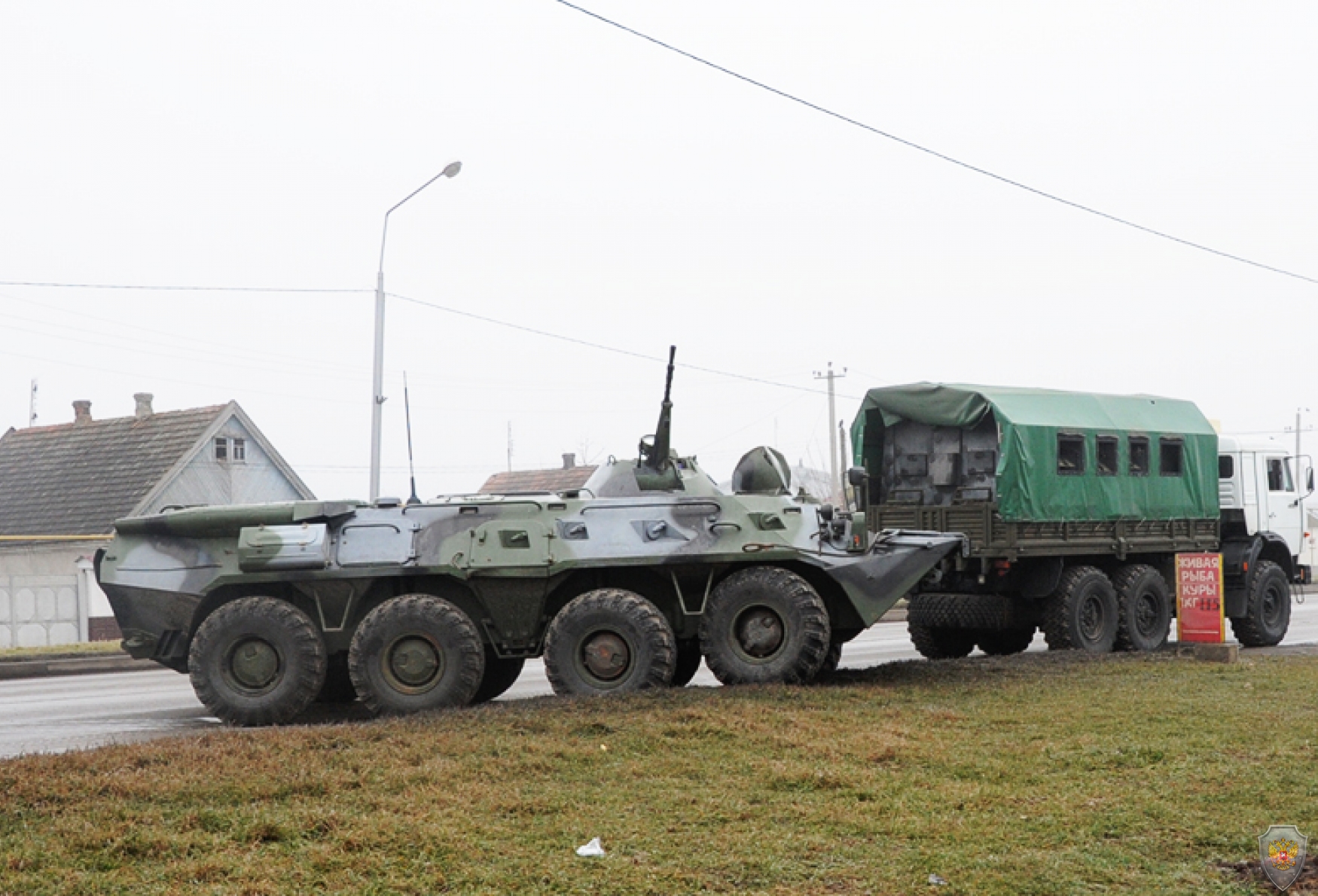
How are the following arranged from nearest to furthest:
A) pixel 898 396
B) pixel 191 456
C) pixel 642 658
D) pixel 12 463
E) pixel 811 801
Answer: pixel 811 801, pixel 642 658, pixel 898 396, pixel 191 456, pixel 12 463

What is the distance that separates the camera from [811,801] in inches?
308

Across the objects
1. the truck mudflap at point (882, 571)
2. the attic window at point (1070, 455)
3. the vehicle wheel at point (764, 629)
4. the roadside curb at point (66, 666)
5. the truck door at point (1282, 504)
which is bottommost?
the roadside curb at point (66, 666)

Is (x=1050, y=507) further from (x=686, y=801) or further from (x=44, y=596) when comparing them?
(x=44, y=596)

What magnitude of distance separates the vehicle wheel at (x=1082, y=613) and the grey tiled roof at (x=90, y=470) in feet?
70.9

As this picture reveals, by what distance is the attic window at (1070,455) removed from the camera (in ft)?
56.2

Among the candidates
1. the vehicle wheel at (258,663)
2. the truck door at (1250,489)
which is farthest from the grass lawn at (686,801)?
the truck door at (1250,489)

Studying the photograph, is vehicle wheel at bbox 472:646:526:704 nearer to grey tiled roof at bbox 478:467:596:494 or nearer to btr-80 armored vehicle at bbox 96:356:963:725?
btr-80 armored vehicle at bbox 96:356:963:725

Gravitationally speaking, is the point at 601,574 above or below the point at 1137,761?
above

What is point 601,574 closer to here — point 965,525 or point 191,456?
point 965,525

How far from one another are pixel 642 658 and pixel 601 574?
36.0 inches

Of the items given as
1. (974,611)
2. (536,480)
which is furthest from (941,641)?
(536,480)

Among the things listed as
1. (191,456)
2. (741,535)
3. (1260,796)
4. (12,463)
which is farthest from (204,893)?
(12,463)

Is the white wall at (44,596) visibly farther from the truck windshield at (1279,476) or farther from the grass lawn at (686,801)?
the truck windshield at (1279,476)

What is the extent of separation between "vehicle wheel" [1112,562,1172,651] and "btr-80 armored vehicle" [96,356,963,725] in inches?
219
